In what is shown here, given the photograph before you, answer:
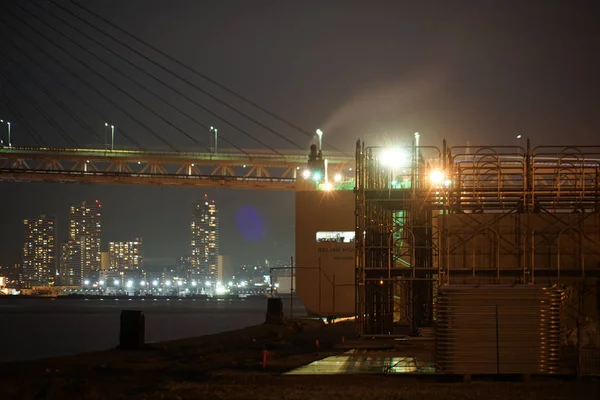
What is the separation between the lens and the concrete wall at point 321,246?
45.5 meters

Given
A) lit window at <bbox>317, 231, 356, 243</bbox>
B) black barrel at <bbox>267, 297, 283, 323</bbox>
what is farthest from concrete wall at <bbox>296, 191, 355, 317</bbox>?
black barrel at <bbox>267, 297, 283, 323</bbox>

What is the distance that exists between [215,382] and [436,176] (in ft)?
36.7

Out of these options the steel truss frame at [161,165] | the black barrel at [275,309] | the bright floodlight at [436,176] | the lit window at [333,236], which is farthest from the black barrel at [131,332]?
the steel truss frame at [161,165]

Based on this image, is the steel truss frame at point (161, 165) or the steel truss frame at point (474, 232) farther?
the steel truss frame at point (161, 165)

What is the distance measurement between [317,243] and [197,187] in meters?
41.1

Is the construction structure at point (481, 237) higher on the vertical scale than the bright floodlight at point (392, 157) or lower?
lower

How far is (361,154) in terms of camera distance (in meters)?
26.1

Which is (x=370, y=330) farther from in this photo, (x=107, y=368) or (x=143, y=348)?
(x=107, y=368)

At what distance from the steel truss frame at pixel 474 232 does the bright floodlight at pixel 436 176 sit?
12 cm

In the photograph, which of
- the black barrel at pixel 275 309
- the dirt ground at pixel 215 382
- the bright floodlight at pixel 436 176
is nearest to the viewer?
the dirt ground at pixel 215 382

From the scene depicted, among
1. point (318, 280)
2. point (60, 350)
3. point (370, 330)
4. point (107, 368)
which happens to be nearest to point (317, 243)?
point (318, 280)

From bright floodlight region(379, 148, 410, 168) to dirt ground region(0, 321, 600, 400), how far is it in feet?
23.7

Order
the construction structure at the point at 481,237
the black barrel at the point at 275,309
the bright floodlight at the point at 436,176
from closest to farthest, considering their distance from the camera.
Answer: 1. the construction structure at the point at 481,237
2. the bright floodlight at the point at 436,176
3. the black barrel at the point at 275,309

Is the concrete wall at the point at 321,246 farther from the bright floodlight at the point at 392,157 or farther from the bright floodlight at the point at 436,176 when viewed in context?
the bright floodlight at the point at 436,176
